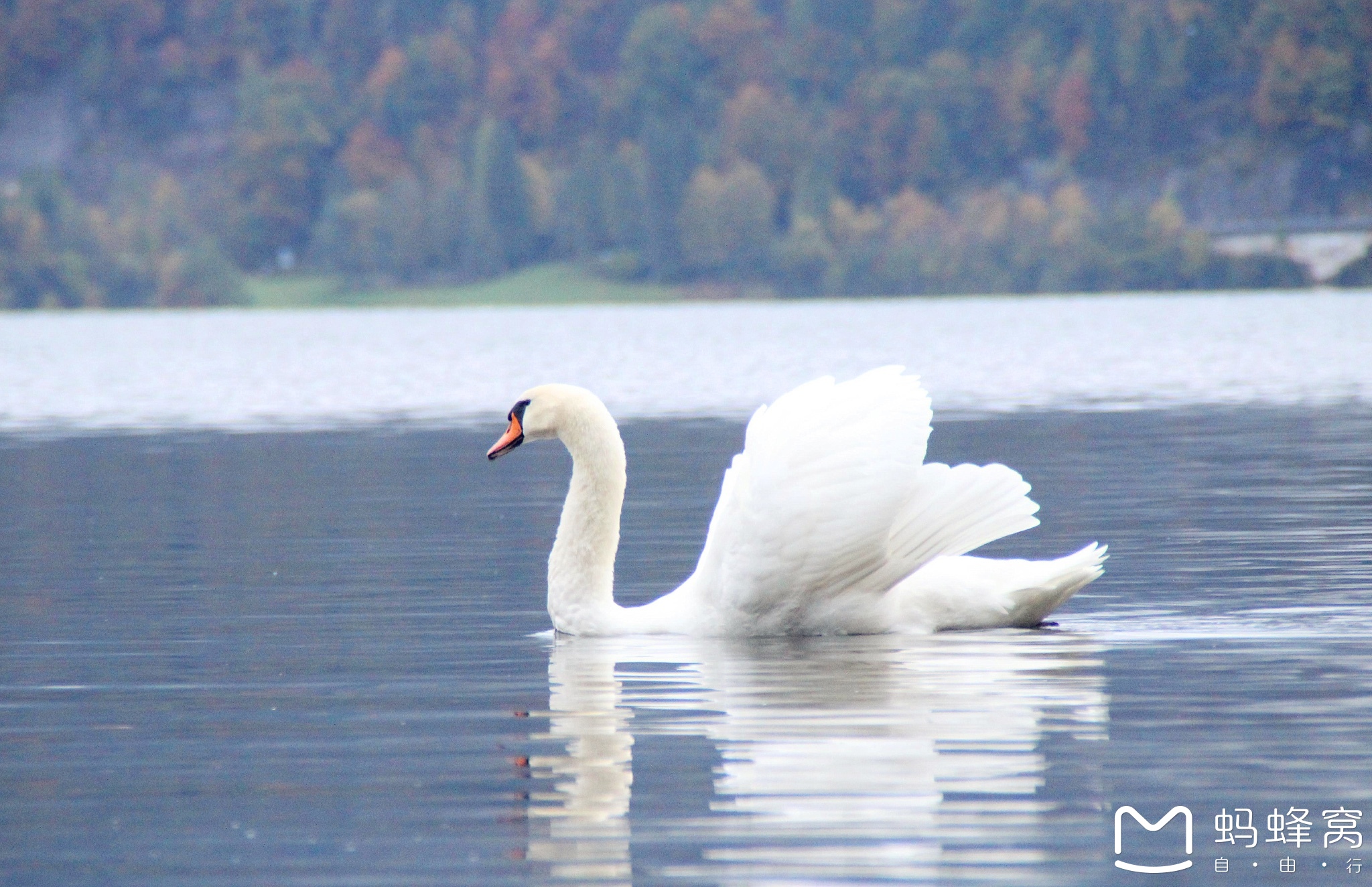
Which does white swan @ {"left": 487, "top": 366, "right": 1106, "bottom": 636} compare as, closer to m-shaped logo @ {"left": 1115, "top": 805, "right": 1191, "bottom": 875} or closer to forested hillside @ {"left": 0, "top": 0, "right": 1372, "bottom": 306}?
m-shaped logo @ {"left": 1115, "top": 805, "right": 1191, "bottom": 875}

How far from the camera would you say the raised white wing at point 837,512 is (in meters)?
12.4

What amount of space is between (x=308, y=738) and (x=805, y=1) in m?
193

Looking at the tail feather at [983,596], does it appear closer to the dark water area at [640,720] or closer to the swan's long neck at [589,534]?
the dark water area at [640,720]

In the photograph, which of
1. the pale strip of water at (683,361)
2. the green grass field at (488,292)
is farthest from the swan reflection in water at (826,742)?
the green grass field at (488,292)

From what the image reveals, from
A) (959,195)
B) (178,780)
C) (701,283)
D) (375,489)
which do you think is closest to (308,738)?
(178,780)

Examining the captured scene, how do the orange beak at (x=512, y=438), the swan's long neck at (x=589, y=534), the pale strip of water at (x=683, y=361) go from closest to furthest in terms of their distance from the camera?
the swan's long neck at (x=589, y=534)
the orange beak at (x=512, y=438)
the pale strip of water at (x=683, y=361)

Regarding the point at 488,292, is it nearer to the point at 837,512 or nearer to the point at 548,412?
the point at 548,412

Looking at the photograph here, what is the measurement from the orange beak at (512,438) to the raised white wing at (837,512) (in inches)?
54.4

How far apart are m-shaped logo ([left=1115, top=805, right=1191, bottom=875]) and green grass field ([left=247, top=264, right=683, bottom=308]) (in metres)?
→ 158

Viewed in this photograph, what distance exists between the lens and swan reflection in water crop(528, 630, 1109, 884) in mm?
8164

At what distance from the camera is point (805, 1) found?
655ft

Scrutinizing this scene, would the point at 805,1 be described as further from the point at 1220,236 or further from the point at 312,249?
the point at 1220,236

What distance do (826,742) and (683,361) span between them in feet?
172

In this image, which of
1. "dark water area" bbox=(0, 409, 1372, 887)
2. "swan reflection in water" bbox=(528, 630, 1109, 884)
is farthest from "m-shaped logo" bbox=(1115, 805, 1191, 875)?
"swan reflection in water" bbox=(528, 630, 1109, 884)
